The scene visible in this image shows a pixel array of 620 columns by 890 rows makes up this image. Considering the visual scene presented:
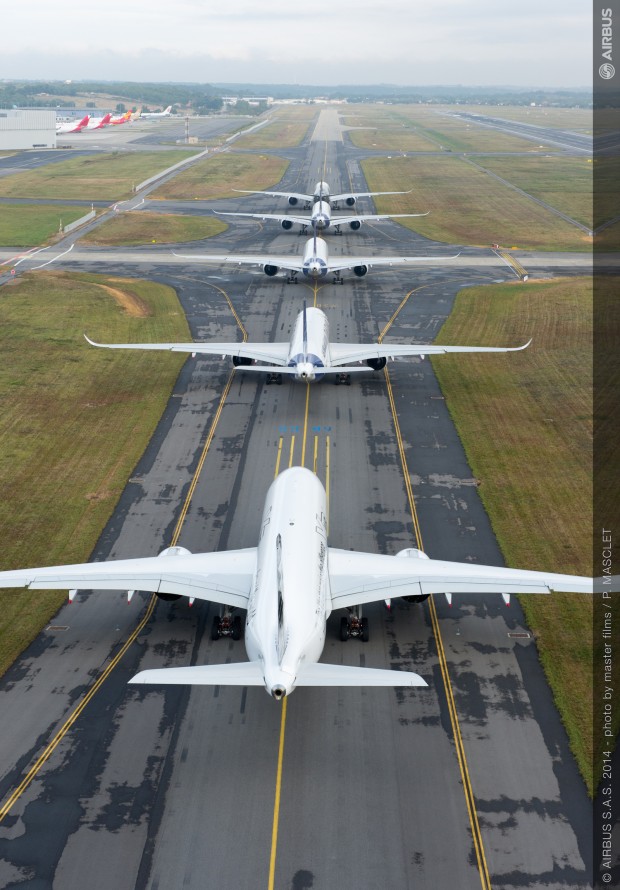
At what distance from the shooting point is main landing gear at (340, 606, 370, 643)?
36344mm

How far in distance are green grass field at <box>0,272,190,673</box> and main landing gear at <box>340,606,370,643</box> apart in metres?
13.8

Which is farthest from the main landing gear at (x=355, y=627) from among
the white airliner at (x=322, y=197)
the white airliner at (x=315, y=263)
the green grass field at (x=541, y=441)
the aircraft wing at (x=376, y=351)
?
the white airliner at (x=322, y=197)

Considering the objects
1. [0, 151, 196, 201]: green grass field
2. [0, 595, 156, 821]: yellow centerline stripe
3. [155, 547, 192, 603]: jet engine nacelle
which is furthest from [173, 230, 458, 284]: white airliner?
[0, 151, 196, 201]: green grass field

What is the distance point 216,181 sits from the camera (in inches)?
6905

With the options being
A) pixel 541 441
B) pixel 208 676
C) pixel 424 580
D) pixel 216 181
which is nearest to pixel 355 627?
pixel 424 580

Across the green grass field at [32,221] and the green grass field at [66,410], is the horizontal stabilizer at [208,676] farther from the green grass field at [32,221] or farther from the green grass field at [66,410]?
the green grass field at [32,221]

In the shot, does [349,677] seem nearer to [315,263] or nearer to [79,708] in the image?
[79,708]

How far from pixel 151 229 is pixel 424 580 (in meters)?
103

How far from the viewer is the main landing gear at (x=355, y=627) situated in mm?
36344

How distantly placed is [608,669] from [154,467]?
29763mm

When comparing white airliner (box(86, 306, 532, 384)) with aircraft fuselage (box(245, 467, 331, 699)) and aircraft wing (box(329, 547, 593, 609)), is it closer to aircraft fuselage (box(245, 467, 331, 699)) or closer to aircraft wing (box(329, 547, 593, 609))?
aircraft fuselage (box(245, 467, 331, 699))

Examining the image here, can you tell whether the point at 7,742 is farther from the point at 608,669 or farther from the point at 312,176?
the point at 312,176

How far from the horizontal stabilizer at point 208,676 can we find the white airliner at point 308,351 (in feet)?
113

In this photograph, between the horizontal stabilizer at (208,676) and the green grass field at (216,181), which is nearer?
the horizontal stabilizer at (208,676)
